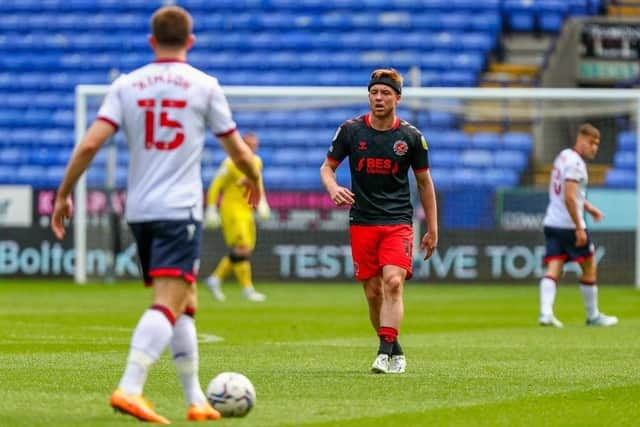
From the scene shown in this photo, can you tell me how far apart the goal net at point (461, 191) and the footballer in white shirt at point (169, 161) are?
57.8ft

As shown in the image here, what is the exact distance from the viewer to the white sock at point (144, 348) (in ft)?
22.8

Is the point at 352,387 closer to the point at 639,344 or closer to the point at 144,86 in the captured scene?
the point at 144,86

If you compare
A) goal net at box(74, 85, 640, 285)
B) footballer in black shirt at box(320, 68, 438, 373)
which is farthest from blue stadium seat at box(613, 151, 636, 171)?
footballer in black shirt at box(320, 68, 438, 373)

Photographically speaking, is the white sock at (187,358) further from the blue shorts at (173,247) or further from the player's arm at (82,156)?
the player's arm at (82,156)

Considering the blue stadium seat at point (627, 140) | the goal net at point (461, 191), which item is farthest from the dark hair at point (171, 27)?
the blue stadium seat at point (627, 140)

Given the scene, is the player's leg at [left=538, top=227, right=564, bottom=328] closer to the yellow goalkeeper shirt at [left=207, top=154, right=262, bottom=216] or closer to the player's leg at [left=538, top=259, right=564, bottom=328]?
the player's leg at [left=538, top=259, right=564, bottom=328]

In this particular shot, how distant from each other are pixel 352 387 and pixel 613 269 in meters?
16.4

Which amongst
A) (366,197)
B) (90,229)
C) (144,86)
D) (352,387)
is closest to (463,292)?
(90,229)

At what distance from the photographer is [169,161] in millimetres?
7230

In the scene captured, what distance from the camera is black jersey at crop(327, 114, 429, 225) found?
1035 centimetres

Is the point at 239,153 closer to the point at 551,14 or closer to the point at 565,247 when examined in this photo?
the point at 565,247

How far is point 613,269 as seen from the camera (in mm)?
24688

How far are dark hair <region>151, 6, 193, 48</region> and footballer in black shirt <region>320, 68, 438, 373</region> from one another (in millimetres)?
3192

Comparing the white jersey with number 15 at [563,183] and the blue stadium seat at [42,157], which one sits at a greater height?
the white jersey with number 15 at [563,183]
